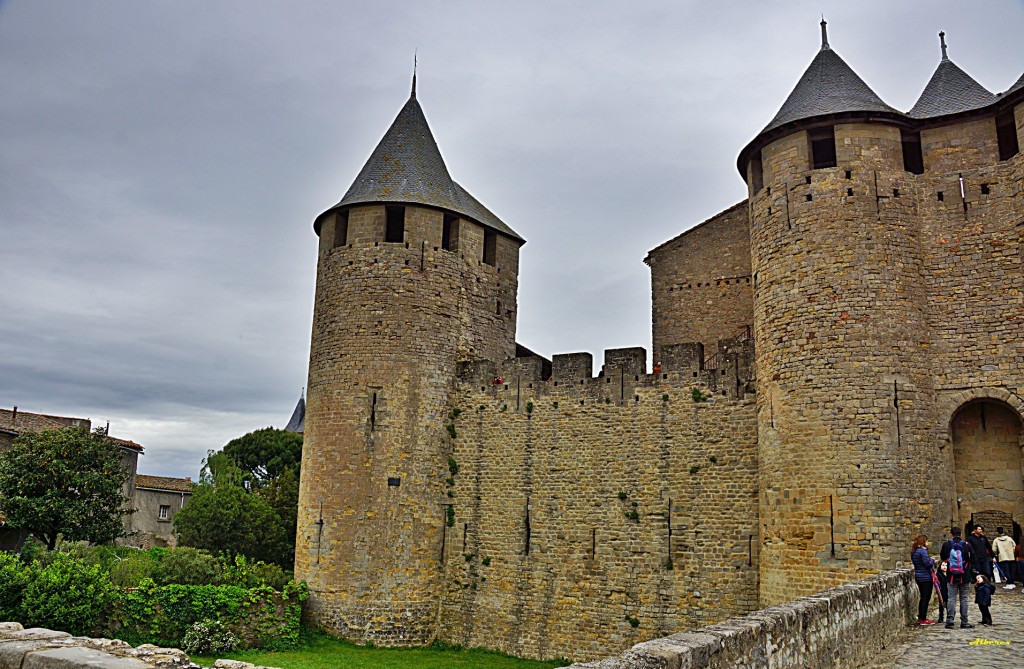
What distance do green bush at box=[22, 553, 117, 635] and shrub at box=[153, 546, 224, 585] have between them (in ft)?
3.39

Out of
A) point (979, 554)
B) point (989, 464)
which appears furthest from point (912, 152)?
point (979, 554)

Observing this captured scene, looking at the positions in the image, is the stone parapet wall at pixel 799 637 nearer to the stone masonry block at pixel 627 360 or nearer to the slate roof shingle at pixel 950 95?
the stone masonry block at pixel 627 360

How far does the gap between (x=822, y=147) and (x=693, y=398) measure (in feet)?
16.7

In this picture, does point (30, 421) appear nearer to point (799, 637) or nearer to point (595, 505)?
point (595, 505)

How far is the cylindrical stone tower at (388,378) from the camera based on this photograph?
52.1 feet

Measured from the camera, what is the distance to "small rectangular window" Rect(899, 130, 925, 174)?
520 inches

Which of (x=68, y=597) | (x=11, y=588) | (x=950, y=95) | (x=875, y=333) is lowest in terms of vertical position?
(x=68, y=597)

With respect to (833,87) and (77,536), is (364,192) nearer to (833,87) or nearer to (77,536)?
(833,87)

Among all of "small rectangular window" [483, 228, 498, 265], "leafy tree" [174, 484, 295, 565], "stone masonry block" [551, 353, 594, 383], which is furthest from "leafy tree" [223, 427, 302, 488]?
"stone masonry block" [551, 353, 594, 383]

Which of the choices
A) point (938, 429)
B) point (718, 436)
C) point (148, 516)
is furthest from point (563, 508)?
point (148, 516)

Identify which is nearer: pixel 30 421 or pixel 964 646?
pixel 964 646

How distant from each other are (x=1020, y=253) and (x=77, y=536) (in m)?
21.4

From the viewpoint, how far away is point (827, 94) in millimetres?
13562

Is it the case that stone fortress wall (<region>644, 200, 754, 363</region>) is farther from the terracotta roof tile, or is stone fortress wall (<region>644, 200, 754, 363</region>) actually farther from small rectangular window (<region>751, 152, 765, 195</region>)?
the terracotta roof tile
